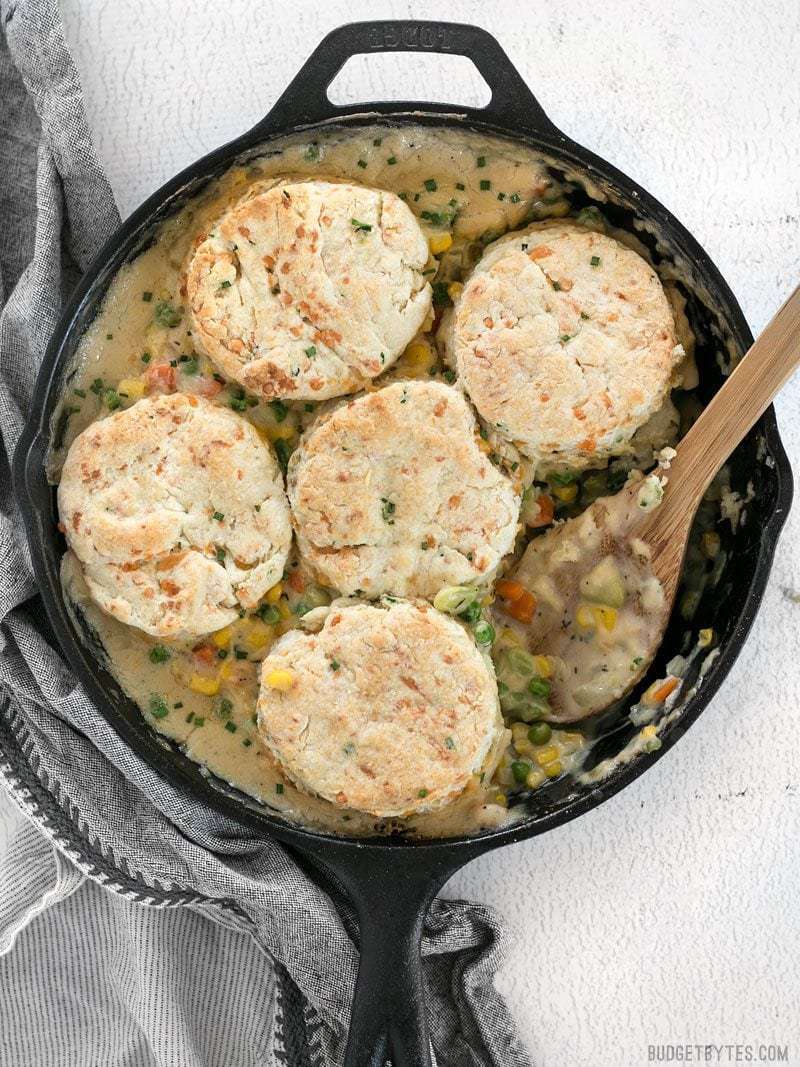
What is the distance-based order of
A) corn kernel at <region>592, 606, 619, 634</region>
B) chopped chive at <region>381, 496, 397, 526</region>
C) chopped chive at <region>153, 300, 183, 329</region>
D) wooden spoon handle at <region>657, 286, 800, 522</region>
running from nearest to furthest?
wooden spoon handle at <region>657, 286, 800, 522</region>, chopped chive at <region>381, 496, 397, 526</region>, chopped chive at <region>153, 300, 183, 329</region>, corn kernel at <region>592, 606, 619, 634</region>

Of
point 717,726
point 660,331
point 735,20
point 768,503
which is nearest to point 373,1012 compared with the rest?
point 717,726

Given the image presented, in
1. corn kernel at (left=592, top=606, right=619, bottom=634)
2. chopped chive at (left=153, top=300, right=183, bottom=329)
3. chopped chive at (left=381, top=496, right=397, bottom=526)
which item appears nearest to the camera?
chopped chive at (left=381, top=496, right=397, bottom=526)

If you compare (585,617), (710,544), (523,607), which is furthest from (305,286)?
(710,544)

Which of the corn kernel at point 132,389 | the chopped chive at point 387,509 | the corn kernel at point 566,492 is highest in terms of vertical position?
the corn kernel at point 132,389

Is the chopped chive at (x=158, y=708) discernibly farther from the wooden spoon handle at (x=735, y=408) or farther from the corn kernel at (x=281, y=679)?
the wooden spoon handle at (x=735, y=408)

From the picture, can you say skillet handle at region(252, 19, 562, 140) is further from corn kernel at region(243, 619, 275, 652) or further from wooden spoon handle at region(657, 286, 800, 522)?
corn kernel at region(243, 619, 275, 652)

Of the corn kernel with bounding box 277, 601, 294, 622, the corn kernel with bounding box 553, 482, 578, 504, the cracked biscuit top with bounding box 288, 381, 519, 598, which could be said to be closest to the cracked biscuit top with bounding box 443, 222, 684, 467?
Answer: the cracked biscuit top with bounding box 288, 381, 519, 598

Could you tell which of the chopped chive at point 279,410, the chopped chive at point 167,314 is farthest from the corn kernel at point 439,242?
the chopped chive at point 167,314
